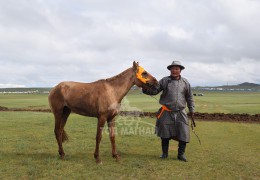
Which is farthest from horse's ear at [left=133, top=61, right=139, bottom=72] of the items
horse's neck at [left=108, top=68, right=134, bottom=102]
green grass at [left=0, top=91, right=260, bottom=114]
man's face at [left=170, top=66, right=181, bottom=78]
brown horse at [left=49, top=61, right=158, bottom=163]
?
man's face at [left=170, top=66, right=181, bottom=78]

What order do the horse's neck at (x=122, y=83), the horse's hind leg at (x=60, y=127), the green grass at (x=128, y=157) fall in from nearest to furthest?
the green grass at (x=128, y=157) < the horse's neck at (x=122, y=83) < the horse's hind leg at (x=60, y=127)

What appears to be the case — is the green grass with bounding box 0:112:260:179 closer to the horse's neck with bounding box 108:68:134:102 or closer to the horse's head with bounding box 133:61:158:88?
the horse's neck with bounding box 108:68:134:102

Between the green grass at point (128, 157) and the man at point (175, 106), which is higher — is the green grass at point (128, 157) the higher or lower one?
the lower one

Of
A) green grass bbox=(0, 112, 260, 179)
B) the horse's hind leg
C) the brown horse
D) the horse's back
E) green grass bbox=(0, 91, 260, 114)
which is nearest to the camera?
green grass bbox=(0, 112, 260, 179)

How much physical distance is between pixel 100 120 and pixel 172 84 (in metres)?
2.57

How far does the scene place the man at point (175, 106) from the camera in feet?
30.9

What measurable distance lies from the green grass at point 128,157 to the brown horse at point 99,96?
2.52ft

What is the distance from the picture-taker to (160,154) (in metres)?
10.3

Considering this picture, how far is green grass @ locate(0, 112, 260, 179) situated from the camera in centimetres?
770

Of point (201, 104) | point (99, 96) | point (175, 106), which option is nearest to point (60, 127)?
point (99, 96)

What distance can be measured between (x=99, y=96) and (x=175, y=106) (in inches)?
96.2

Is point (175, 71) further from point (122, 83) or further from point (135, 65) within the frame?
point (122, 83)

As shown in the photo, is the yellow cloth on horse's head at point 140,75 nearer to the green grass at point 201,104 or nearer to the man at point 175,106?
the man at point 175,106

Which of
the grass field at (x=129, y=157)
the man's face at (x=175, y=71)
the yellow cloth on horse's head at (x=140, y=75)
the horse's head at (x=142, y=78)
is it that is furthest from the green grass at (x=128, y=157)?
the man's face at (x=175, y=71)
